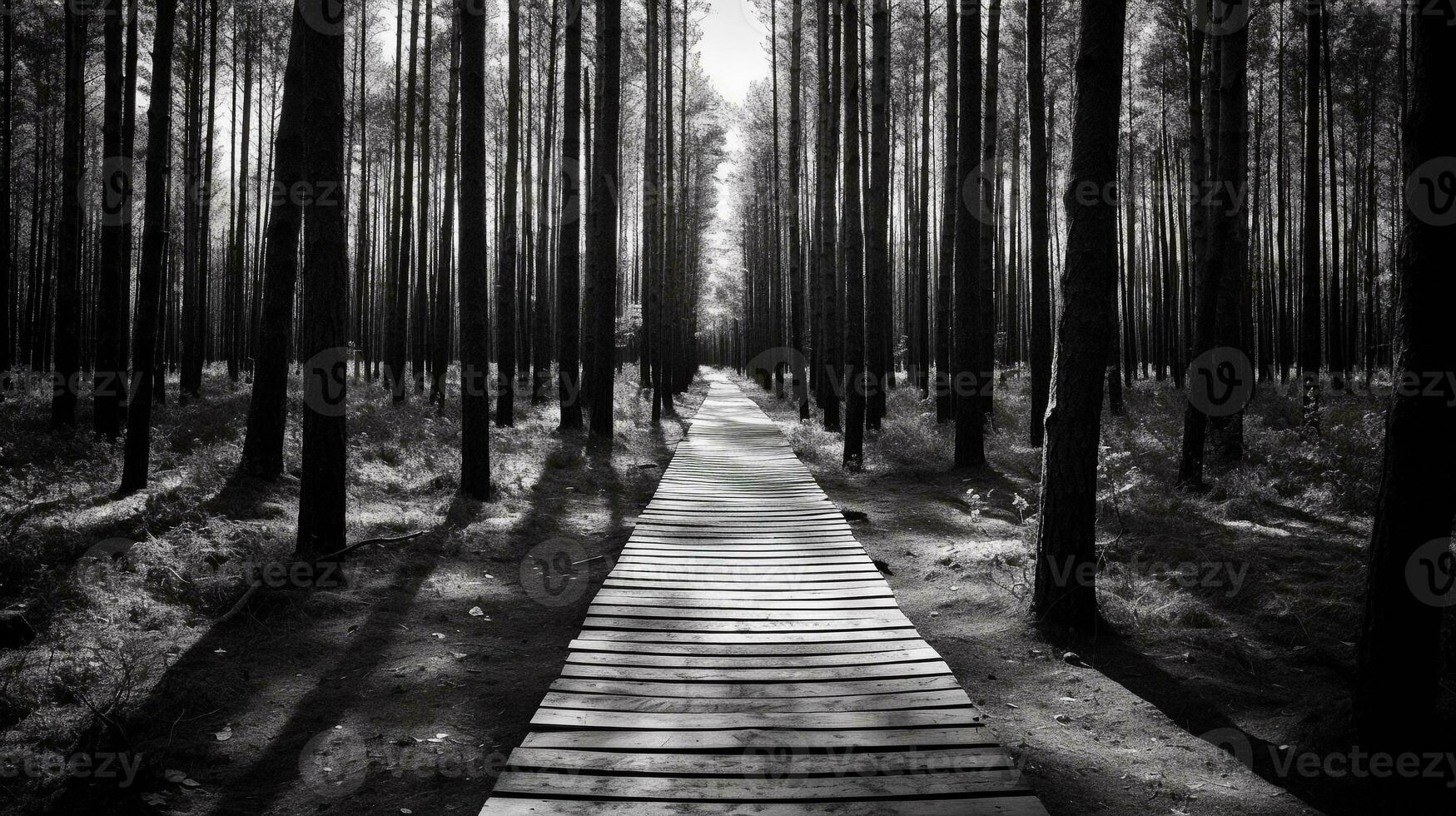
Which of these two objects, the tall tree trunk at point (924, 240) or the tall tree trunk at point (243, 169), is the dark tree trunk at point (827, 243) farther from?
the tall tree trunk at point (243, 169)

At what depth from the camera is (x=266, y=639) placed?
416 cm

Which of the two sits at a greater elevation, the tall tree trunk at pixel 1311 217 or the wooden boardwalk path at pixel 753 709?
the tall tree trunk at pixel 1311 217

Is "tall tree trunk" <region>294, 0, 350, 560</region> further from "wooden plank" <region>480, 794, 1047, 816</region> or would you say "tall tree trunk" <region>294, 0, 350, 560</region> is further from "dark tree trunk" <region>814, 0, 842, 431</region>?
"dark tree trunk" <region>814, 0, 842, 431</region>

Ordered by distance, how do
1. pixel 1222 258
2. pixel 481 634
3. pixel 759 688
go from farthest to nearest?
pixel 1222 258 → pixel 481 634 → pixel 759 688

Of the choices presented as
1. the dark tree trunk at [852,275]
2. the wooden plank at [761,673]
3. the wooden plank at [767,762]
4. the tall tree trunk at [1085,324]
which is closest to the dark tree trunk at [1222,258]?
the dark tree trunk at [852,275]

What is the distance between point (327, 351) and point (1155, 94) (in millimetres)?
20764

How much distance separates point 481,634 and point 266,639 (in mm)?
1170

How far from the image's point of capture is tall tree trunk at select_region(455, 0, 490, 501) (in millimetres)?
7770

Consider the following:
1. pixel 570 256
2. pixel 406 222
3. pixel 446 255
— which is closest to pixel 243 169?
pixel 406 222

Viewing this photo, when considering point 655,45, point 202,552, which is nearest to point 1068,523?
point 202,552

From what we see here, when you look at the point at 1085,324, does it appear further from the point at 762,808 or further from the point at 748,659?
the point at 762,808

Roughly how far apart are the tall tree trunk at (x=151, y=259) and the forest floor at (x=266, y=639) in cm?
34

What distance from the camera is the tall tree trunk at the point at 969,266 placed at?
9547 mm

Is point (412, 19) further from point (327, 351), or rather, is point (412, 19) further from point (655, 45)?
point (327, 351)
